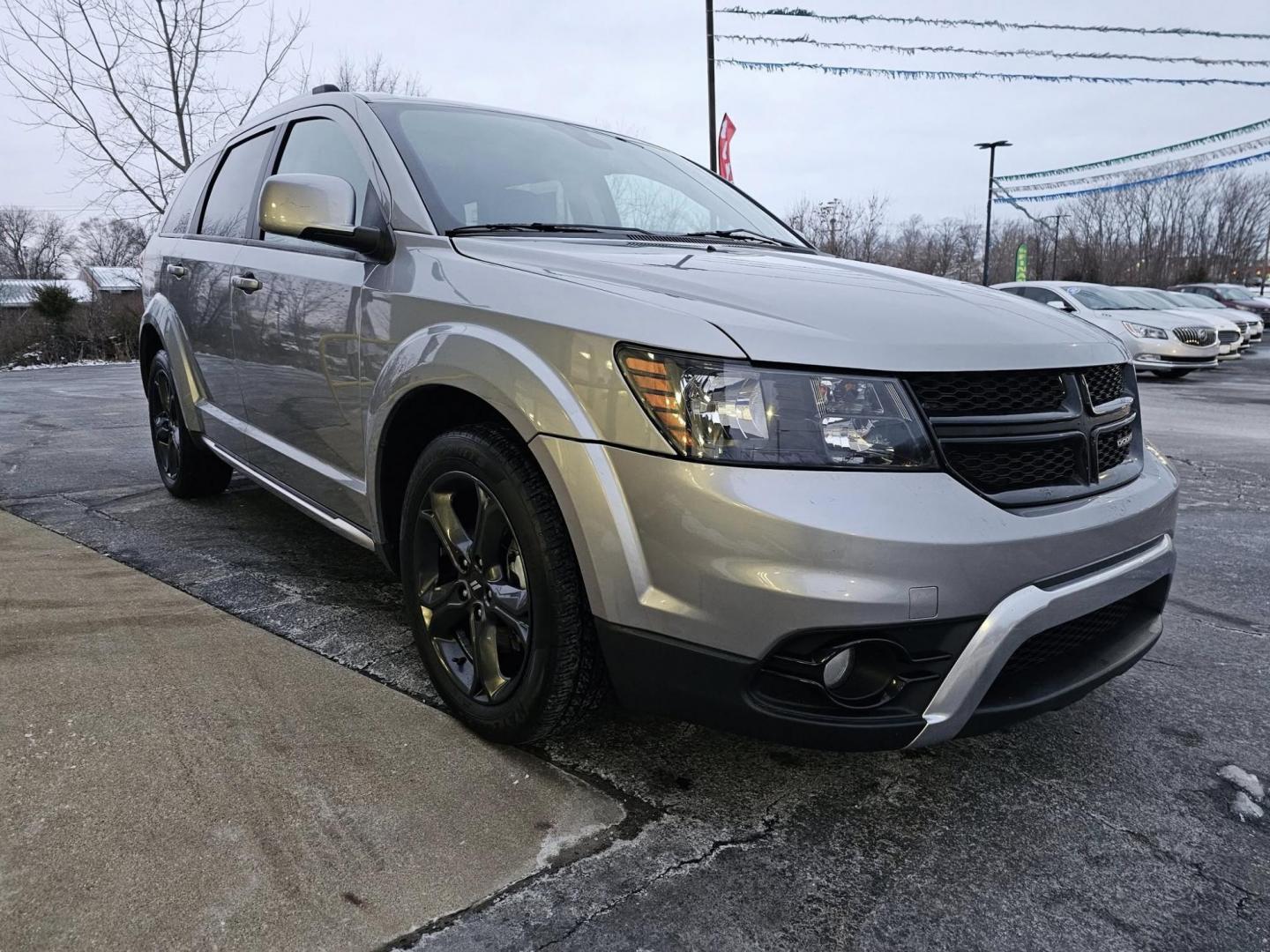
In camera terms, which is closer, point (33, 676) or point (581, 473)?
point (581, 473)

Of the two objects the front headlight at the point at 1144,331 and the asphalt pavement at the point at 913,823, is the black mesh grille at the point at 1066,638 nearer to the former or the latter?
the asphalt pavement at the point at 913,823

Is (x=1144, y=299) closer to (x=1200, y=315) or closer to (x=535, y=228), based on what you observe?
(x=1200, y=315)

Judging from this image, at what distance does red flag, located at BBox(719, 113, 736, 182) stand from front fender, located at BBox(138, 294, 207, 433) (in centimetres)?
1045

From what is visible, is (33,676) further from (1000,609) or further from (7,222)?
(7,222)

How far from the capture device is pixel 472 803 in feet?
6.34

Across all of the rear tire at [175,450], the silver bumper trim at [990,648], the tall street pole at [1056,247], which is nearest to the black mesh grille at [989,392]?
the silver bumper trim at [990,648]

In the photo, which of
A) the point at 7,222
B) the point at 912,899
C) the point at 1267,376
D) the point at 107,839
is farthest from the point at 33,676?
the point at 7,222

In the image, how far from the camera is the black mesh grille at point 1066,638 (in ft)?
5.98

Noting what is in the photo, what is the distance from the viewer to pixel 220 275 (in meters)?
3.47

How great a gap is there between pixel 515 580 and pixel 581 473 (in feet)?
1.37

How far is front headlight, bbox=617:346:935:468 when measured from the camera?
5.39 feet

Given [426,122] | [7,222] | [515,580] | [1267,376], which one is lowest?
[1267,376]

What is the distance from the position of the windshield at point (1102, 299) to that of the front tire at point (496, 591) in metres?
14.2

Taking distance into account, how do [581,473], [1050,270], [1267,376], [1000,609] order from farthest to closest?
1. [1050,270]
2. [1267,376]
3. [581,473]
4. [1000,609]
